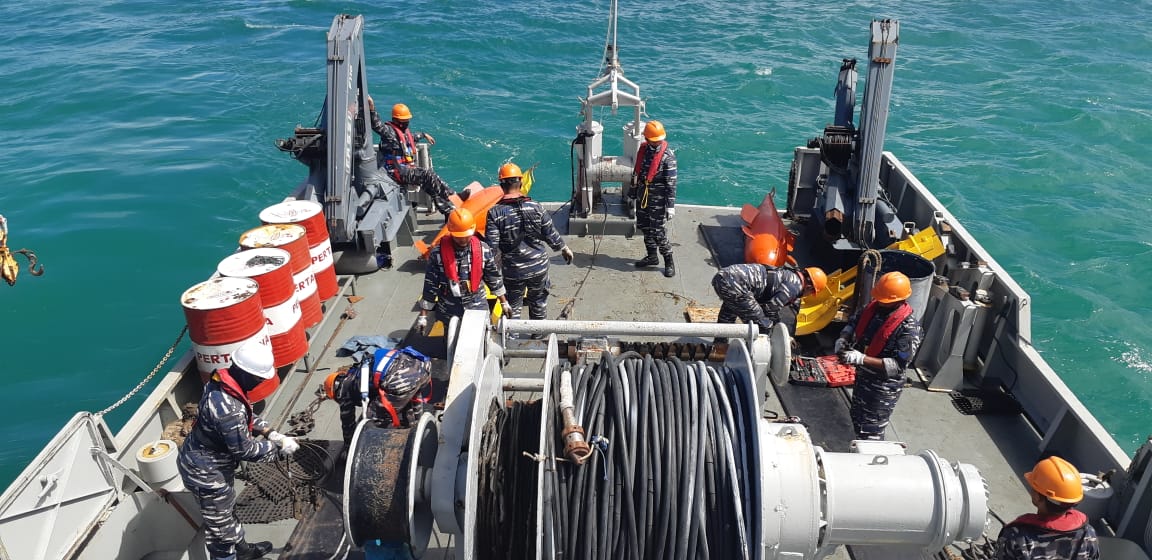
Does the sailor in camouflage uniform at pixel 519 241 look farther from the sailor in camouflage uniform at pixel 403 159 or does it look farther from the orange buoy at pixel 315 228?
the sailor in camouflage uniform at pixel 403 159

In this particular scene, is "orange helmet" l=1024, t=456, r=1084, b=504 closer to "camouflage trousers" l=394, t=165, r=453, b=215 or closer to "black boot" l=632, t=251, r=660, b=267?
"black boot" l=632, t=251, r=660, b=267

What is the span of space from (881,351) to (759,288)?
1.08m

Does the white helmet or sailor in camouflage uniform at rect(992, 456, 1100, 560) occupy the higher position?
the white helmet

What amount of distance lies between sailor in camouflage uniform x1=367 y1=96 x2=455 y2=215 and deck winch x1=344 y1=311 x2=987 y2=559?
6.10 metres

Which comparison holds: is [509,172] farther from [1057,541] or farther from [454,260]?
[1057,541]

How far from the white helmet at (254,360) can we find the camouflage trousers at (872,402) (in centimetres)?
411

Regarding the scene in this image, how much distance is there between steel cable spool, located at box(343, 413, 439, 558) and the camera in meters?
3.62

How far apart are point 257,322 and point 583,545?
144 inches

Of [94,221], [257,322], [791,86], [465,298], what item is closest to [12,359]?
[94,221]

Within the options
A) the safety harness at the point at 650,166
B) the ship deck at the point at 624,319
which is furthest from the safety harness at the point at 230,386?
the safety harness at the point at 650,166

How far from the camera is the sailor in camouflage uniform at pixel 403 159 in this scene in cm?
966

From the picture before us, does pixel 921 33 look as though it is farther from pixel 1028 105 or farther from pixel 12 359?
pixel 12 359

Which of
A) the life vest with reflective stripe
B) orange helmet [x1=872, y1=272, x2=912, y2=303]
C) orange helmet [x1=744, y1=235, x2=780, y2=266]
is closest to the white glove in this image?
orange helmet [x1=872, y1=272, x2=912, y2=303]

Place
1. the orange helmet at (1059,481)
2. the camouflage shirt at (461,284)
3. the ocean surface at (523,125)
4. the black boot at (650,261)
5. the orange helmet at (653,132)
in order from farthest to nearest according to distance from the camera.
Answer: the ocean surface at (523,125)
the black boot at (650,261)
the orange helmet at (653,132)
the camouflage shirt at (461,284)
the orange helmet at (1059,481)
